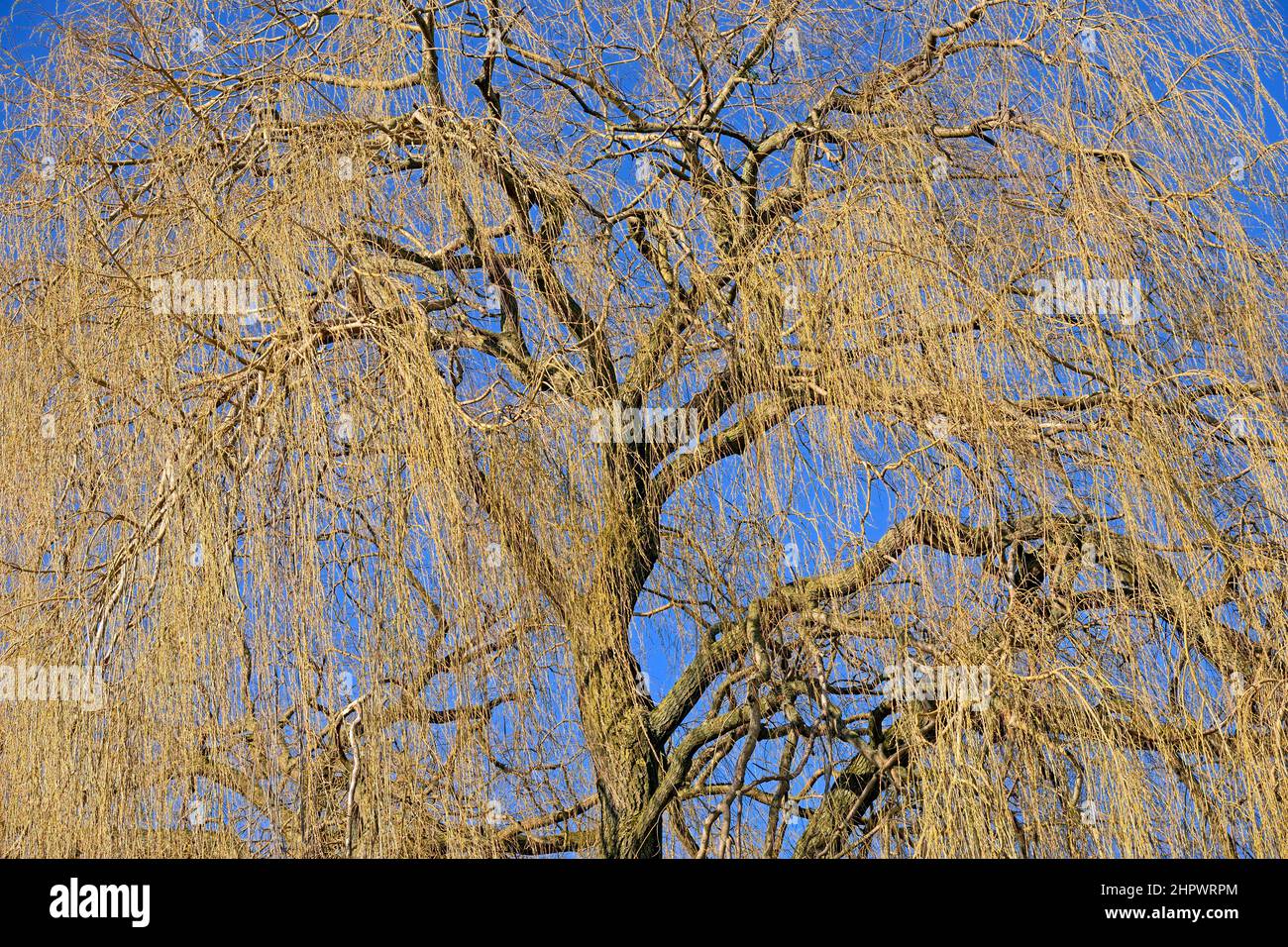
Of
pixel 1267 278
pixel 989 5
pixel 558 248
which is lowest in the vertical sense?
pixel 1267 278

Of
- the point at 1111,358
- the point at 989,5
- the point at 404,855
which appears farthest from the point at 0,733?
the point at 989,5

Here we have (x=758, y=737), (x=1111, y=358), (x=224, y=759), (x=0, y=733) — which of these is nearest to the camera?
(x=224, y=759)

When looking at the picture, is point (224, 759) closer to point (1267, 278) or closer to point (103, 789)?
point (103, 789)

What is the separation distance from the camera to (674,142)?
416cm

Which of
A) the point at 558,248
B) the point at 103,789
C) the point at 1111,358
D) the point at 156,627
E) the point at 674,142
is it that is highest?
the point at 674,142

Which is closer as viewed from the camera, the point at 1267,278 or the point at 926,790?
the point at 926,790

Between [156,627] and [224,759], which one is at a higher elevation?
[156,627]

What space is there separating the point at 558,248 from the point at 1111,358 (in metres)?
1.45

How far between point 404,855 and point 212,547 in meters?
0.78

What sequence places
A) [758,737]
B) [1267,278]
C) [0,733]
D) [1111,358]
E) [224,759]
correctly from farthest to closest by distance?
[758,737] < [1267,278] < [1111,358] < [0,733] < [224,759]

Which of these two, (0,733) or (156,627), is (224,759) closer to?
(156,627)

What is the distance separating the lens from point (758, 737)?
3918 millimetres

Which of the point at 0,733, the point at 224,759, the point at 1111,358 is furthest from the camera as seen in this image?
the point at 1111,358

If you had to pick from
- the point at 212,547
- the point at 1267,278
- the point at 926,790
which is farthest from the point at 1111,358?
the point at 212,547
